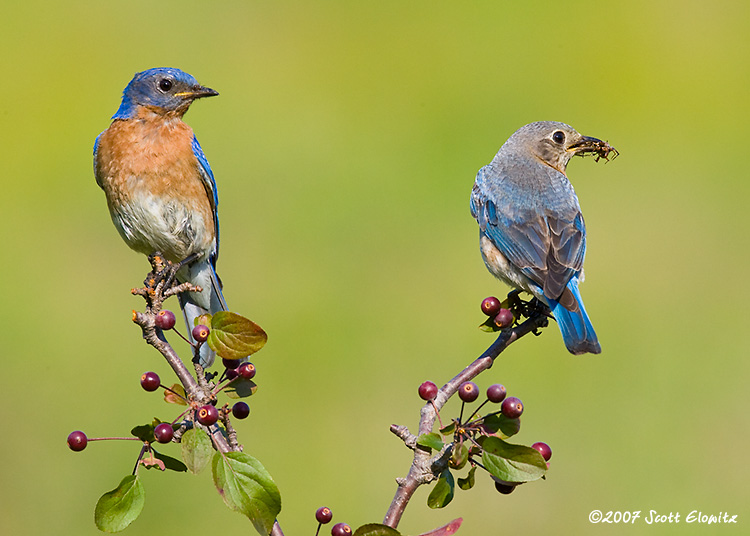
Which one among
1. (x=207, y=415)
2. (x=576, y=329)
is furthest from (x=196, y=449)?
(x=576, y=329)

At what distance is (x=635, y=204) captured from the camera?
9664 millimetres

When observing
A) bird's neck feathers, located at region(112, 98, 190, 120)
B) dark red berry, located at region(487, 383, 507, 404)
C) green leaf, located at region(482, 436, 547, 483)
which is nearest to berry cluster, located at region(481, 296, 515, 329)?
dark red berry, located at region(487, 383, 507, 404)

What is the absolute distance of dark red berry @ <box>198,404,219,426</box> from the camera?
7.98 feet

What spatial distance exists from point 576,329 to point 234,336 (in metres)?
1.89

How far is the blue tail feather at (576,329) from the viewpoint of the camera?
3.90 meters

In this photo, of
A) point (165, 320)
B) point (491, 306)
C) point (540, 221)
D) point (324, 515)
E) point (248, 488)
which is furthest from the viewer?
point (540, 221)

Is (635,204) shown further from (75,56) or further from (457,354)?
(75,56)

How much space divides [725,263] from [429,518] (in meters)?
4.06

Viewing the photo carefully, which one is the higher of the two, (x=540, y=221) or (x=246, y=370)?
(x=540, y=221)

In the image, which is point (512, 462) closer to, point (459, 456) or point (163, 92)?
point (459, 456)

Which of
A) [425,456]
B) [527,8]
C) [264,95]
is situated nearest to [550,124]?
[425,456]

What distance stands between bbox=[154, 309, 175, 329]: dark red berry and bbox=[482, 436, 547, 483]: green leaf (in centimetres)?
94

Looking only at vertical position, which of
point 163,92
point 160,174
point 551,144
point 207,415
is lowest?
point 207,415

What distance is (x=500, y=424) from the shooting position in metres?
2.51
